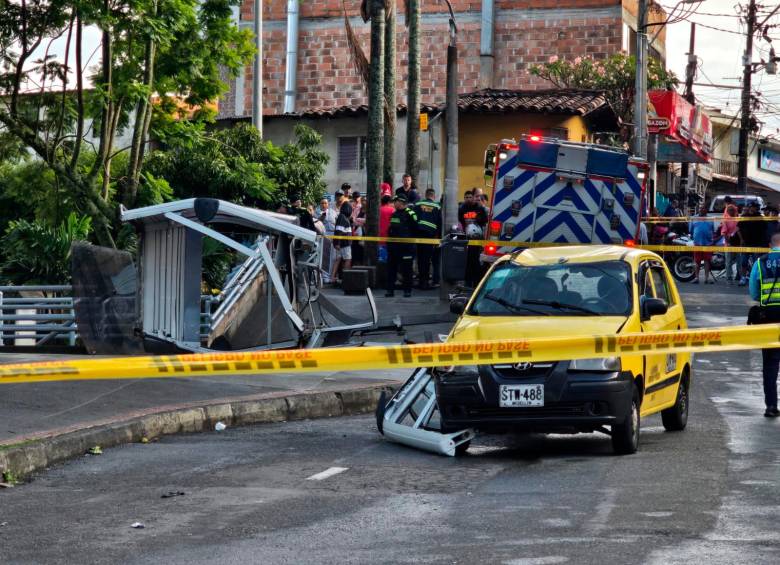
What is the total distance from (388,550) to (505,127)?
31085 mm

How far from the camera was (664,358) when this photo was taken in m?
11.6

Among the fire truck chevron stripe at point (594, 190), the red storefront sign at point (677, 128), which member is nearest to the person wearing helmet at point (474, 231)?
the fire truck chevron stripe at point (594, 190)

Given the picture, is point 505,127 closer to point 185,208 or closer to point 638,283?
point 185,208

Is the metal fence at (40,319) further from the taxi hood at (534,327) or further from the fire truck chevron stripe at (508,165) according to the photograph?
the taxi hood at (534,327)

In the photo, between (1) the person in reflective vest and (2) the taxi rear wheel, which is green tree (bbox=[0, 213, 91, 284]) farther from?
(2) the taxi rear wheel

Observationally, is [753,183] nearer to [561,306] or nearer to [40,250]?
[40,250]

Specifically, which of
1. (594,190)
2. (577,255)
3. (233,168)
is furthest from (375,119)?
(577,255)

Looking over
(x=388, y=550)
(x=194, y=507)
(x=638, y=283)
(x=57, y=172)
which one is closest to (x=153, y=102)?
(x=57, y=172)

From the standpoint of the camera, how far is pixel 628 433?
10375mm

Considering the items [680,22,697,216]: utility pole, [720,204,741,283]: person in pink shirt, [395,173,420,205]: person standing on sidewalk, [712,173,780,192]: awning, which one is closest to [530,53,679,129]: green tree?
[680,22,697,216]: utility pole

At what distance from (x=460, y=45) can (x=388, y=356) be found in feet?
133

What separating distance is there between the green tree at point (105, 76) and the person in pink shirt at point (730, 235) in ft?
42.2

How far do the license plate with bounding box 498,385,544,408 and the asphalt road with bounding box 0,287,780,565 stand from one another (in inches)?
17.4

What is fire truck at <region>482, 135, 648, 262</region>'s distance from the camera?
2323 centimetres
